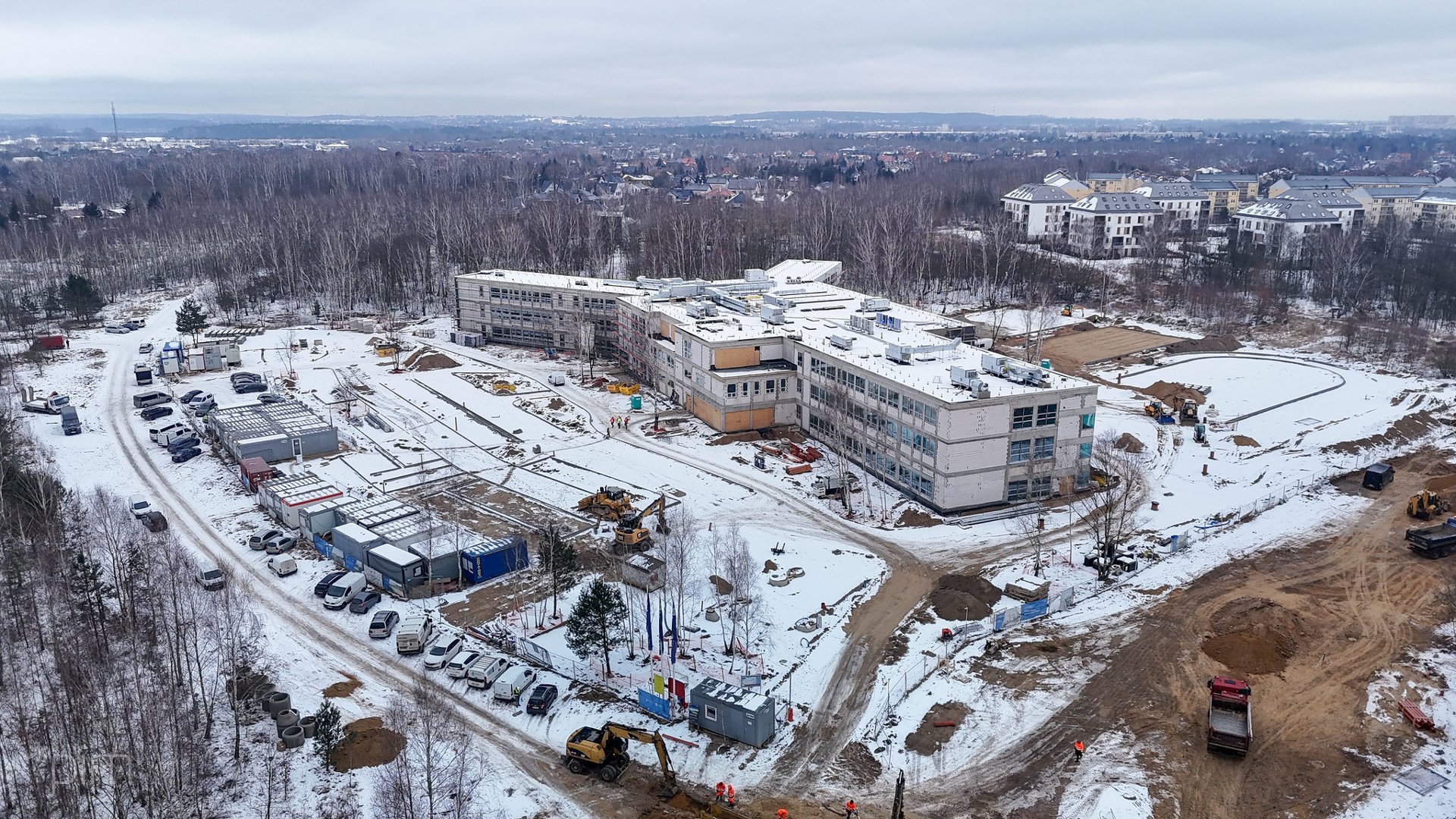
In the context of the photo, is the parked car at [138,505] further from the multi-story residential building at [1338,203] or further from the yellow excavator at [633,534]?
the multi-story residential building at [1338,203]

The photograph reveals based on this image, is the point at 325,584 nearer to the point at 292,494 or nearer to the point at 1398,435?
the point at 292,494

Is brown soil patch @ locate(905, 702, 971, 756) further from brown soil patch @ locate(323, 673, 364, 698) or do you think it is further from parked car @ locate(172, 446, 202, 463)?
parked car @ locate(172, 446, 202, 463)

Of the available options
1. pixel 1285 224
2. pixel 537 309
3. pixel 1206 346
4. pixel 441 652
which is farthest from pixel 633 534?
pixel 1285 224

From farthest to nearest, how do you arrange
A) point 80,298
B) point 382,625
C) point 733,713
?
point 80,298 < point 382,625 < point 733,713

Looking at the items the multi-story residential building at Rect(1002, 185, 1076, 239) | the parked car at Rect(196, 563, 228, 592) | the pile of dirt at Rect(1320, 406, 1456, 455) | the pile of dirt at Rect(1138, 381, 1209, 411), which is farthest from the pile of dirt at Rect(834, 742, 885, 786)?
the multi-story residential building at Rect(1002, 185, 1076, 239)

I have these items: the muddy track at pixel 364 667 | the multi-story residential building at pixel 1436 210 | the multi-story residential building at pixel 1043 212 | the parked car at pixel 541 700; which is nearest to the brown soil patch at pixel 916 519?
the parked car at pixel 541 700

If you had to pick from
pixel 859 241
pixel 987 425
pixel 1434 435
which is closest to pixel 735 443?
pixel 987 425
